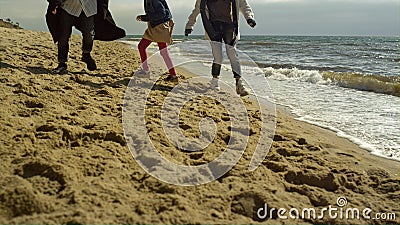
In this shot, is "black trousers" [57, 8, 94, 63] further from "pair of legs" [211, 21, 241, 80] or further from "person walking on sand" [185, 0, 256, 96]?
"pair of legs" [211, 21, 241, 80]

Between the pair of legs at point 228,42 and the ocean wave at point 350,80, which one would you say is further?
the ocean wave at point 350,80

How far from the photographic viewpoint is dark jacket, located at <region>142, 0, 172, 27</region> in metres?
5.05

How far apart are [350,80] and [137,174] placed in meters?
7.11

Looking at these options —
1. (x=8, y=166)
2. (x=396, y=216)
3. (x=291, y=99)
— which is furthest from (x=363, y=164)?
(x=291, y=99)

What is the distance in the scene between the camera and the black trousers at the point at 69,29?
4797 mm

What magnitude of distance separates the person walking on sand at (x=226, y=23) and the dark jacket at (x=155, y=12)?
20.1 inches

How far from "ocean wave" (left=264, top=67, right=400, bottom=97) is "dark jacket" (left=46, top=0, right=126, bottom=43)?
177 inches

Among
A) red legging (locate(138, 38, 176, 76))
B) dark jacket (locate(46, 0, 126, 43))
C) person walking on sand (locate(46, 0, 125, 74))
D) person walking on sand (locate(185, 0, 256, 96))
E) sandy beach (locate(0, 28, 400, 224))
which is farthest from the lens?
red legging (locate(138, 38, 176, 76))

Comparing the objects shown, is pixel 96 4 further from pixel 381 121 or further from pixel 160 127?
pixel 381 121

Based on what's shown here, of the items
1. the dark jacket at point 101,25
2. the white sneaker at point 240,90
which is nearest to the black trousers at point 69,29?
the dark jacket at point 101,25

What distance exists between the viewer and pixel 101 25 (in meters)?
5.44

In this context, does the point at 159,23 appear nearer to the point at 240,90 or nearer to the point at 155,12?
the point at 155,12

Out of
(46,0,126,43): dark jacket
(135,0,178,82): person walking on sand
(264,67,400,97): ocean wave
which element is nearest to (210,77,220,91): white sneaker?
(135,0,178,82): person walking on sand

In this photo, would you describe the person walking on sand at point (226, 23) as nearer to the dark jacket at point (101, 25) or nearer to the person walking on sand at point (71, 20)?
the dark jacket at point (101, 25)
